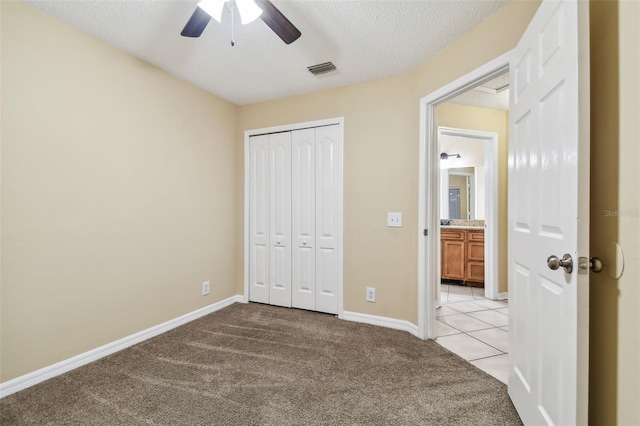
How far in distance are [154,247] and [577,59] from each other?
3019 mm

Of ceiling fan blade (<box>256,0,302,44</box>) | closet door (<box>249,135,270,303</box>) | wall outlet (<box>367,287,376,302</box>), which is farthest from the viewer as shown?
closet door (<box>249,135,270,303</box>)

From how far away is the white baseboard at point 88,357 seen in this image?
174 centimetres

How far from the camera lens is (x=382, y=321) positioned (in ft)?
9.18

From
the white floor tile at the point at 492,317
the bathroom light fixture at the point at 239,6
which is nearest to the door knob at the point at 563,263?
the bathroom light fixture at the point at 239,6

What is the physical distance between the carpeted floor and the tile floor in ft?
0.54

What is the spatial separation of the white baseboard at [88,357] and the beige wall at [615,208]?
2.95 meters

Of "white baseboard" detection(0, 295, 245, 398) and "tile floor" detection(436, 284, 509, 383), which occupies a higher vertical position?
"white baseboard" detection(0, 295, 245, 398)

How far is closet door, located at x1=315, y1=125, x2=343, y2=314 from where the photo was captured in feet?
9.93

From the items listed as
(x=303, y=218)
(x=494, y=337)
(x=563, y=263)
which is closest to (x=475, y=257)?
(x=494, y=337)

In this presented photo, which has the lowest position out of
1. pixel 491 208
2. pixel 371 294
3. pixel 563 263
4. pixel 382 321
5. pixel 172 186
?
pixel 382 321

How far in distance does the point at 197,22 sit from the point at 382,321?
280cm

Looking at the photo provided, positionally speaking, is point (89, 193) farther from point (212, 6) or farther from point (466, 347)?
point (466, 347)

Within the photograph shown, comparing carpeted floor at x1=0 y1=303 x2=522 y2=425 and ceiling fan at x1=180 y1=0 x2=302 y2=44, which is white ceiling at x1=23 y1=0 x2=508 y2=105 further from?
carpeted floor at x1=0 y1=303 x2=522 y2=425

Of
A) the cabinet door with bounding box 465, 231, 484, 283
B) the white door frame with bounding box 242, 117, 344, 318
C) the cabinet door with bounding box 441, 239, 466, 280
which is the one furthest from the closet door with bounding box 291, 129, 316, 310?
the cabinet door with bounding box 465, 231, 484, 283
